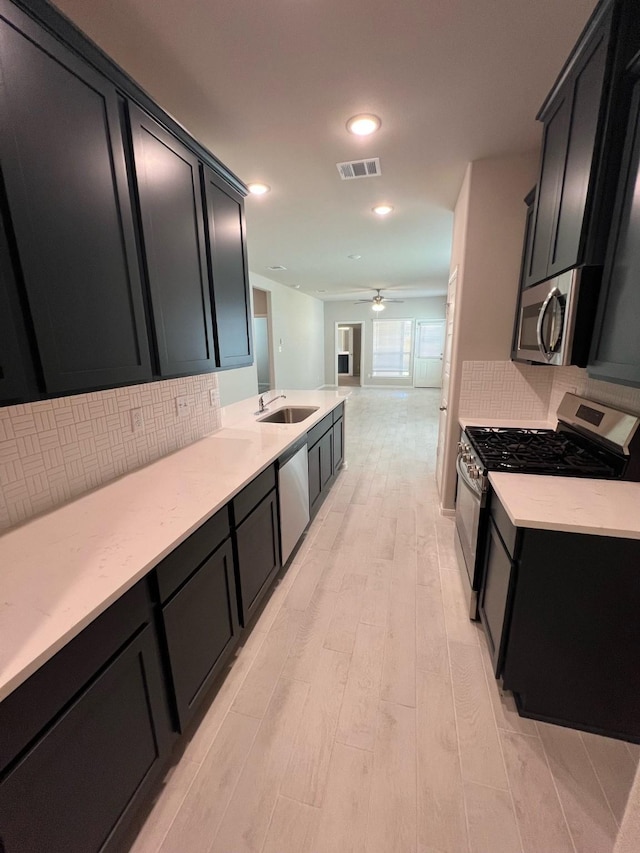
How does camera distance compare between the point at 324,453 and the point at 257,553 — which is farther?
the point at 324,453

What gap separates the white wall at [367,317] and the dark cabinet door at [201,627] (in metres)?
9.15

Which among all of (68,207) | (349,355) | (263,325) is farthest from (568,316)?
(349,355)

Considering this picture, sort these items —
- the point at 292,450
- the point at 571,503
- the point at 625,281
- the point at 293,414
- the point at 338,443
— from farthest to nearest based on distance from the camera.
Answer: the point at 338,443, the point at 293,414, the point at 292,450, the point at 571,503, the point at 625,281

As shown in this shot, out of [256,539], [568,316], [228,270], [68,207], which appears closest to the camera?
[68,207]

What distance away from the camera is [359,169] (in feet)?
8.00

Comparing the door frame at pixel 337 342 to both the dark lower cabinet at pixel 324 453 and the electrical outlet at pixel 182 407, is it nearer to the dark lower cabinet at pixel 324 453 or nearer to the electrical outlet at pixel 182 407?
the dark lower cabinet at pixel 324 453

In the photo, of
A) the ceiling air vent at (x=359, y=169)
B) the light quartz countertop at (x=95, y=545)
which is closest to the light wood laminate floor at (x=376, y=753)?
the light quartz countertop at (x=95, y=545)

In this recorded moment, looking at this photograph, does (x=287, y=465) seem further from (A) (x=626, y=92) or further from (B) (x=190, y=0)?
(A) (x=626, y=92)

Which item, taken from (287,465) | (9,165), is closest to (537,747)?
(287,465)

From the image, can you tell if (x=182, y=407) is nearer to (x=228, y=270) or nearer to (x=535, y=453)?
(x=228, y=270)

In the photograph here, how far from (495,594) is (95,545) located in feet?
5.43

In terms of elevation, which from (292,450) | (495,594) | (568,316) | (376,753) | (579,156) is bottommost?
(376,753)

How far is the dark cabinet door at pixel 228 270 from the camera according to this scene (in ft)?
6.21

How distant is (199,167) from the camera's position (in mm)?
1736
